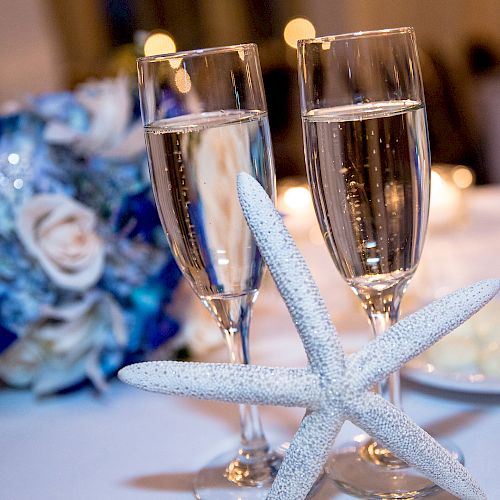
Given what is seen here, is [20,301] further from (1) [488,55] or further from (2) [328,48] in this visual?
(1) [488,55]

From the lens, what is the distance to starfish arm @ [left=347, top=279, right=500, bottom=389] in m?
0.65

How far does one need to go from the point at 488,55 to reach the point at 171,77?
3981mm

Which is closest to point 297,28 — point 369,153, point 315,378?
point 369,153

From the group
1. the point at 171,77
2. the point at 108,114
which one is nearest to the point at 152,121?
the point at 171,77

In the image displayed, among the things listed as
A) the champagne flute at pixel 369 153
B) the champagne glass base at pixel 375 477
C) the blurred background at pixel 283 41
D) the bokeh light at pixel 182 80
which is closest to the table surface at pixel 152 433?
the champagne glass base at pixel 375 477

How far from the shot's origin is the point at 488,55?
4.39m

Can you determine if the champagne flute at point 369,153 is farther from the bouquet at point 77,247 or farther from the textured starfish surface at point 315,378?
the bouquet at point 77,247

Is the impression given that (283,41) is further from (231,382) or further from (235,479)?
(231,382)

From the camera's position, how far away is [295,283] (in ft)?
2.12

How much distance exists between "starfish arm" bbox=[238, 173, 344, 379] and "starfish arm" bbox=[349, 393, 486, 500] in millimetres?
36

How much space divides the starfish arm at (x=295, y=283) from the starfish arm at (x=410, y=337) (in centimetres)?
2

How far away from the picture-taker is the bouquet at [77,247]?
0.97 meters

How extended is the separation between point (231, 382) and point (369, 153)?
225 millimetres

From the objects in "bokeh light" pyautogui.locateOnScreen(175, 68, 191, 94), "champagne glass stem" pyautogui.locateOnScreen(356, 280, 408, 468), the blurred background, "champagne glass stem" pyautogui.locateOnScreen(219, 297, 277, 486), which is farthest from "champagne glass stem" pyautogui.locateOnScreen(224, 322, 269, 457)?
the blurred background
